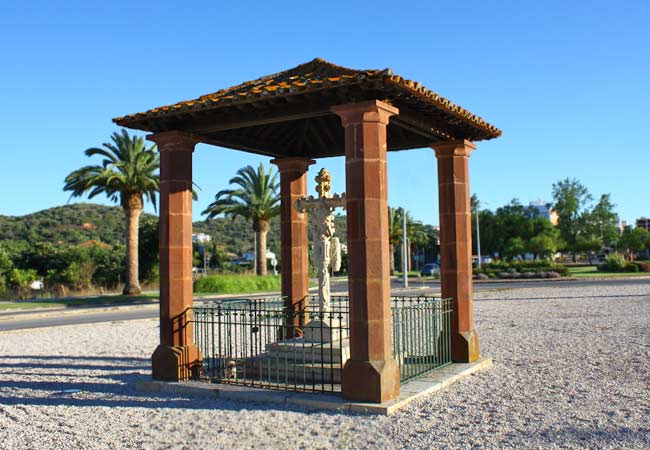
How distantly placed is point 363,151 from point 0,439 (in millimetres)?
5208

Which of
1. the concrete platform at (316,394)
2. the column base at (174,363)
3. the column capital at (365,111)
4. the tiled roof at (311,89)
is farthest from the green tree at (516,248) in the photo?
the column capital at (365,111)

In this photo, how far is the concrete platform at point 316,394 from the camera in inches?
281

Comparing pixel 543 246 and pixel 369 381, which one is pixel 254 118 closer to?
pixel 369 381

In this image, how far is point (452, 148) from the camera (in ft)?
33.1

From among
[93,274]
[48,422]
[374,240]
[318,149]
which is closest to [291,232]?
[318,149]

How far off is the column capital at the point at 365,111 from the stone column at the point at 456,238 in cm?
282

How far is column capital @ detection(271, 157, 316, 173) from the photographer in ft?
36.3

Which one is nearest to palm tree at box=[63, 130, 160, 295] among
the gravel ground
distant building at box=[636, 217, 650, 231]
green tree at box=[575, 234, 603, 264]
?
the gravel ground

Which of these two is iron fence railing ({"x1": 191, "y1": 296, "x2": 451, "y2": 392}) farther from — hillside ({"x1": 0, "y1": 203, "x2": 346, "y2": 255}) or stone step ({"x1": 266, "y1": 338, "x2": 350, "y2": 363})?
hillside ({"x1": 0, "y1": 203, "x2": 346, "y2": 255})

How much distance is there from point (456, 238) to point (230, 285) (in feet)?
88.1

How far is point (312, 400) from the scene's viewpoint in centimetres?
741

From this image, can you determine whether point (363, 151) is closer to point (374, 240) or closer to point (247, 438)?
point (374, 240)

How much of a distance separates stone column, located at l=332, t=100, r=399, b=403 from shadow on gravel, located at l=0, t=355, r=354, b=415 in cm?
76

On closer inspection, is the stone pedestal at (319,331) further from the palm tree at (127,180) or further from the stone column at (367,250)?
the palm tree at (127,180)
